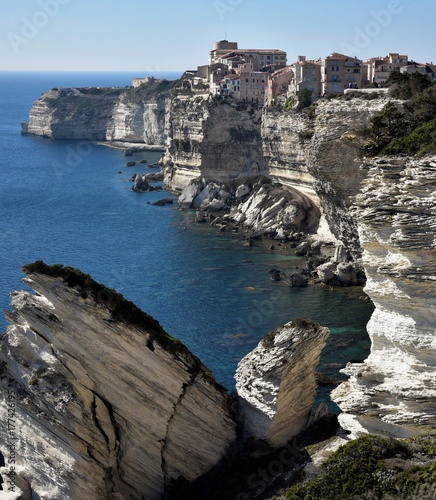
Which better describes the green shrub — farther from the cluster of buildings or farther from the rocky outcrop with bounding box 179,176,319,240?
the rocky outcrop with bounding box 179,176,319,240

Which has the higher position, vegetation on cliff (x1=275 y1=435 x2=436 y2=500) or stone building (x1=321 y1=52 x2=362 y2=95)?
stone building (x1=321 y1=52 x2=362 y2=95)

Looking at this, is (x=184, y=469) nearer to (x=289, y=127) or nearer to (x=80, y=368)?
(x=80, y=368)

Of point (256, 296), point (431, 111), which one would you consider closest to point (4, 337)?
point (431, 111)

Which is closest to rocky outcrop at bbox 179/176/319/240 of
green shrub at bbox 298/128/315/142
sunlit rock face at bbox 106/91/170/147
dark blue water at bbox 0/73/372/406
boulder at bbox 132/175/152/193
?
dark blue water at bbox 0/73/372/406

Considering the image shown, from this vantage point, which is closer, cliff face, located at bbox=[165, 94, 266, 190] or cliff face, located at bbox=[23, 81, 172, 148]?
cliff face, located at bbox=[165, 94, 266, 190]

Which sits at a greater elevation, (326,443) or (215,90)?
(215,90)
